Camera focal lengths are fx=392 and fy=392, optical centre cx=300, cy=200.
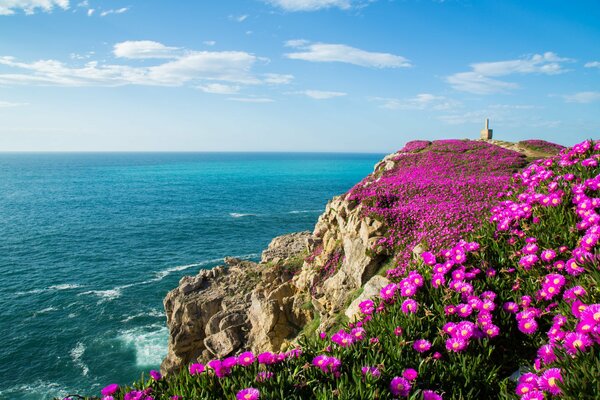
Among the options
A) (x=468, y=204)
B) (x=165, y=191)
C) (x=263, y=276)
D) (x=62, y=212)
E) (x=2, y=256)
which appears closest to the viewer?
(x=468, y=204)

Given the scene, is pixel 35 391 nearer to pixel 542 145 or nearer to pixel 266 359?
pixel 266 359

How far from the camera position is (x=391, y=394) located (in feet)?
18.8

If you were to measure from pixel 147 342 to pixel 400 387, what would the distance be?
32.5 metres

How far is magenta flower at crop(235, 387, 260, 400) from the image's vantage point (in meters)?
5.37

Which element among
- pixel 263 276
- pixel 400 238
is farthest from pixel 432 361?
pixel 263 276

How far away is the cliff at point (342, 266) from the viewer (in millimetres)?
16984

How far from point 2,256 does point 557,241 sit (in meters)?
61.8

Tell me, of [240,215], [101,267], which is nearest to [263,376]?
[101,267]

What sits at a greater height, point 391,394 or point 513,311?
point 513,311

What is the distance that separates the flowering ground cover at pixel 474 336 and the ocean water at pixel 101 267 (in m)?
27.4

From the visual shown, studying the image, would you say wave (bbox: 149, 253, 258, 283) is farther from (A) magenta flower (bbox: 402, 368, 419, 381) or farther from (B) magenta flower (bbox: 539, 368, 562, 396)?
(B) magenta flower (bbox: 539, 368, 562, 396)

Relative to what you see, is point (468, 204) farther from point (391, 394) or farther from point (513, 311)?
point (391, 394)

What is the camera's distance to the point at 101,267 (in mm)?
48062

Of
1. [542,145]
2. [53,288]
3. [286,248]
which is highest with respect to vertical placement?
[542,145]
